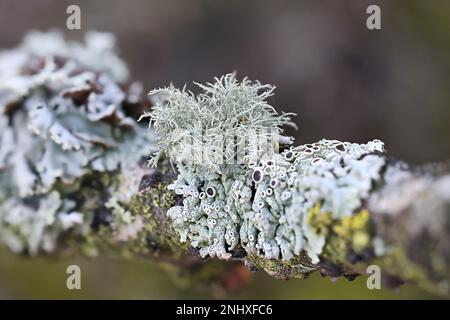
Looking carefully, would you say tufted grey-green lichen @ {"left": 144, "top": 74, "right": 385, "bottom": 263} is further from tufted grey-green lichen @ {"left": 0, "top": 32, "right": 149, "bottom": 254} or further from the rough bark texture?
tufted grey-green lichen @ {"left": 0, "top": 32, "right": 149, "bottom": 254}

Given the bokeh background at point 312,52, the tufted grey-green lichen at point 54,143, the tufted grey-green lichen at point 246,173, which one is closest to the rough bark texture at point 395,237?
the tufted grey-green lichen at point 246,173

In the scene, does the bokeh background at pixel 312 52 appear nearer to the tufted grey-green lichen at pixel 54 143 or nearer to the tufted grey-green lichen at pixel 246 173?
the tufted grey-green lichen at pixel 54 143

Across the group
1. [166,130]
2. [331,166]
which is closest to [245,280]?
[166,130]

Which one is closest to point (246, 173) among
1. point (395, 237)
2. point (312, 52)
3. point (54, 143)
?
point (395, 237)

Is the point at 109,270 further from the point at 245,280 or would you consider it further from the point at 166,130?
the point at 166,130

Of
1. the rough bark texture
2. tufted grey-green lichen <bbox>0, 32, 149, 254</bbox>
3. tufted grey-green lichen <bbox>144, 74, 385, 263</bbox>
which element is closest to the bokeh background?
tufted grey-green lichen <bbox>0, 32, 149, 254</bbox>
